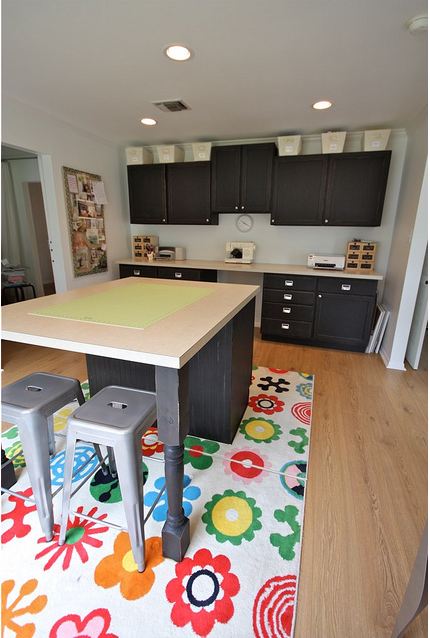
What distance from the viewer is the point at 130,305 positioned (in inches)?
64.8

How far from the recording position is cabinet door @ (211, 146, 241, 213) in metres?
3.63

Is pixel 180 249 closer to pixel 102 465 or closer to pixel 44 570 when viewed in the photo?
pixel 102 465

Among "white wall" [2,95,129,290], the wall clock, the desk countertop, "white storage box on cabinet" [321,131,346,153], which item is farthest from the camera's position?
the wall clock

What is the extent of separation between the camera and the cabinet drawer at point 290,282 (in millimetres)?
3471

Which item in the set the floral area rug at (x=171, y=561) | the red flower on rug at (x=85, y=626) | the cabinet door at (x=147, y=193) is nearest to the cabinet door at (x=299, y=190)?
the cabinet door at (x=147, y=193)

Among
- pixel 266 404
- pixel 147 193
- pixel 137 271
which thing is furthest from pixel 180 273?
pixel 266 404

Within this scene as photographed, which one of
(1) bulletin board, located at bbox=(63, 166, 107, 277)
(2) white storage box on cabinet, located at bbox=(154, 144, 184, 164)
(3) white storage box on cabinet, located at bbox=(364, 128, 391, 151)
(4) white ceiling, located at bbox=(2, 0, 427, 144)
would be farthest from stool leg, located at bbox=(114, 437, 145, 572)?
(2) white storage box on cabinet, located at bbox=(154, 144, 184, 164)

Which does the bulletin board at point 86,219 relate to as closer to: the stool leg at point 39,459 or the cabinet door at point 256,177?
the cabinet door at point 256,177

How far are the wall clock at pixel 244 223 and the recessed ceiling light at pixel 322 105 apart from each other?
1.46 metres

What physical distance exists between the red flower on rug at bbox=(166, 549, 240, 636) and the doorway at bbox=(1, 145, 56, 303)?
190 inches

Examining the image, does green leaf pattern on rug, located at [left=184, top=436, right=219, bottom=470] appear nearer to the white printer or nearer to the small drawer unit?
the small drawer unit

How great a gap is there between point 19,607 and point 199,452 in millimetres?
999

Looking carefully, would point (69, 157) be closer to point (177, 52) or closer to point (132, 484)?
point (177, 52)

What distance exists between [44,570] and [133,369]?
0.97m
